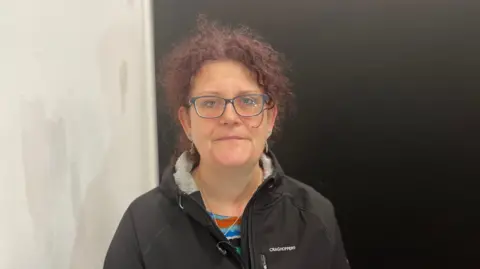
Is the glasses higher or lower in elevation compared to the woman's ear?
higher

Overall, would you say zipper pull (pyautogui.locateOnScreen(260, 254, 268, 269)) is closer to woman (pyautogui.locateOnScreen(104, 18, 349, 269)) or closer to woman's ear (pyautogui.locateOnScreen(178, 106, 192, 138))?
woman (pyautogui.locateOnScreen(104, 18, 349, 269))

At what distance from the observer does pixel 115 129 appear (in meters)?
1.40

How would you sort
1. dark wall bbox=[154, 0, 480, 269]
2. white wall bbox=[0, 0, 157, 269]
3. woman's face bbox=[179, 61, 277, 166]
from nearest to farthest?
white wall bbox=[0, 0, 157, 269], woman's face bbox=[179, 61, 277, 166], dark wall bbox=[154, 0, 480, 269]

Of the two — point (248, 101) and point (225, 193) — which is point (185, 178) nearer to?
point (225, 193)

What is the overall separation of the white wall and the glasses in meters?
0.30

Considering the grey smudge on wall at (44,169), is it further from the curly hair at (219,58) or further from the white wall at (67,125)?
the curly hair at (219,58)

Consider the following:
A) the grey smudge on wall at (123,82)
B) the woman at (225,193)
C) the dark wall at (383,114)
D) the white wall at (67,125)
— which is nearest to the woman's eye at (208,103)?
the woman at (225,193)

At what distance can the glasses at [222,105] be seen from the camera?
1.01m

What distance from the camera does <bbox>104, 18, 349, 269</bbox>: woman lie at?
1021 mm

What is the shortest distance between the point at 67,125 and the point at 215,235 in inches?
16.0

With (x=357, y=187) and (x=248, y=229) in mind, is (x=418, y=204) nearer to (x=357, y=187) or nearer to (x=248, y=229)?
(x=357, y=187)

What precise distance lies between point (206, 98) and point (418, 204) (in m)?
0.94

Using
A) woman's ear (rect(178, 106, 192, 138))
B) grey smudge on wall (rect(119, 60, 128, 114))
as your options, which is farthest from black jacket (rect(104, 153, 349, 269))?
grey smudge on wall (rect(119, 60, 128, 114))

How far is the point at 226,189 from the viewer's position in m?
1.11
